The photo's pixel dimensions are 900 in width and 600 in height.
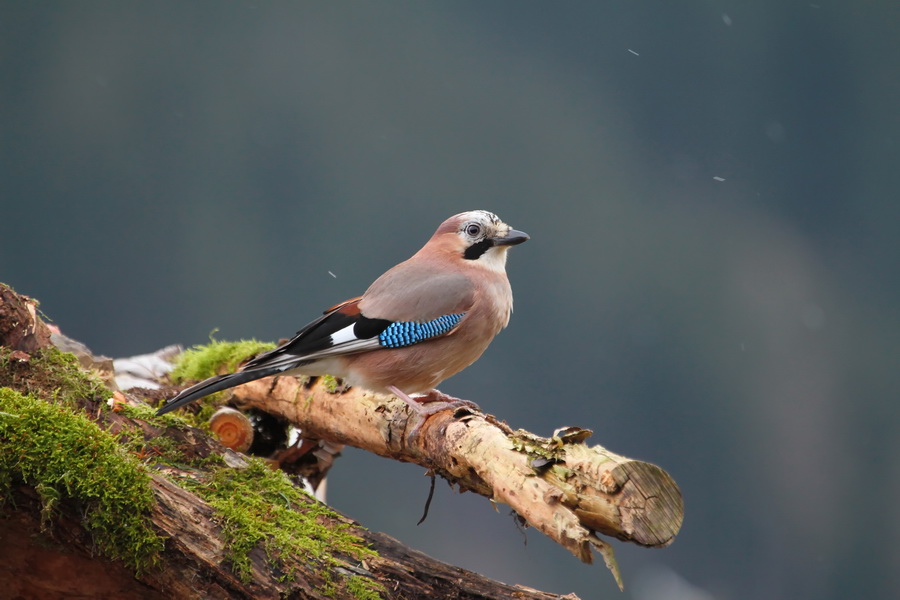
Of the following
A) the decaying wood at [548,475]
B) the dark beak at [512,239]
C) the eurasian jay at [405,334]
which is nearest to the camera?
the decaying wood at [548,475]

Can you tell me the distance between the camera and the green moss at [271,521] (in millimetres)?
2896

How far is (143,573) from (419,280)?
1.94 m

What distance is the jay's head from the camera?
430cm

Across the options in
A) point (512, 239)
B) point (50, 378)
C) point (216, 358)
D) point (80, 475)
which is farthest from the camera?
point (216, 358)

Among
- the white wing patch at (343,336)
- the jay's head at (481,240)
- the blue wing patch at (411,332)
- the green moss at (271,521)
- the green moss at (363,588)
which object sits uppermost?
the jay's head at (481,240)

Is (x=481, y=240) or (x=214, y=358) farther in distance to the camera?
(x=214, y=358)

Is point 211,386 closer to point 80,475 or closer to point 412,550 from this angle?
point 80,475

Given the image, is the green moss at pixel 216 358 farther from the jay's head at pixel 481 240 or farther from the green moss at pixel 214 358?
the jay's head at pixel 481 240

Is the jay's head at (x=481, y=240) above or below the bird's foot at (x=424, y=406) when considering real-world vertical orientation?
above

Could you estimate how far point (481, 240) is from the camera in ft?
14.2

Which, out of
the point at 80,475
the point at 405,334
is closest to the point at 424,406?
the point at 405,334

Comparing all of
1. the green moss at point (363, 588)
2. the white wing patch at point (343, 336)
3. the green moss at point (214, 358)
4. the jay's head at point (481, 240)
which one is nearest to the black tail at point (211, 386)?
the white wing patch at point (343, 336)

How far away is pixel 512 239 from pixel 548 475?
5.62ft

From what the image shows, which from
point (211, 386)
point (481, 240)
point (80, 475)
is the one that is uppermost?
point (481, 240)
